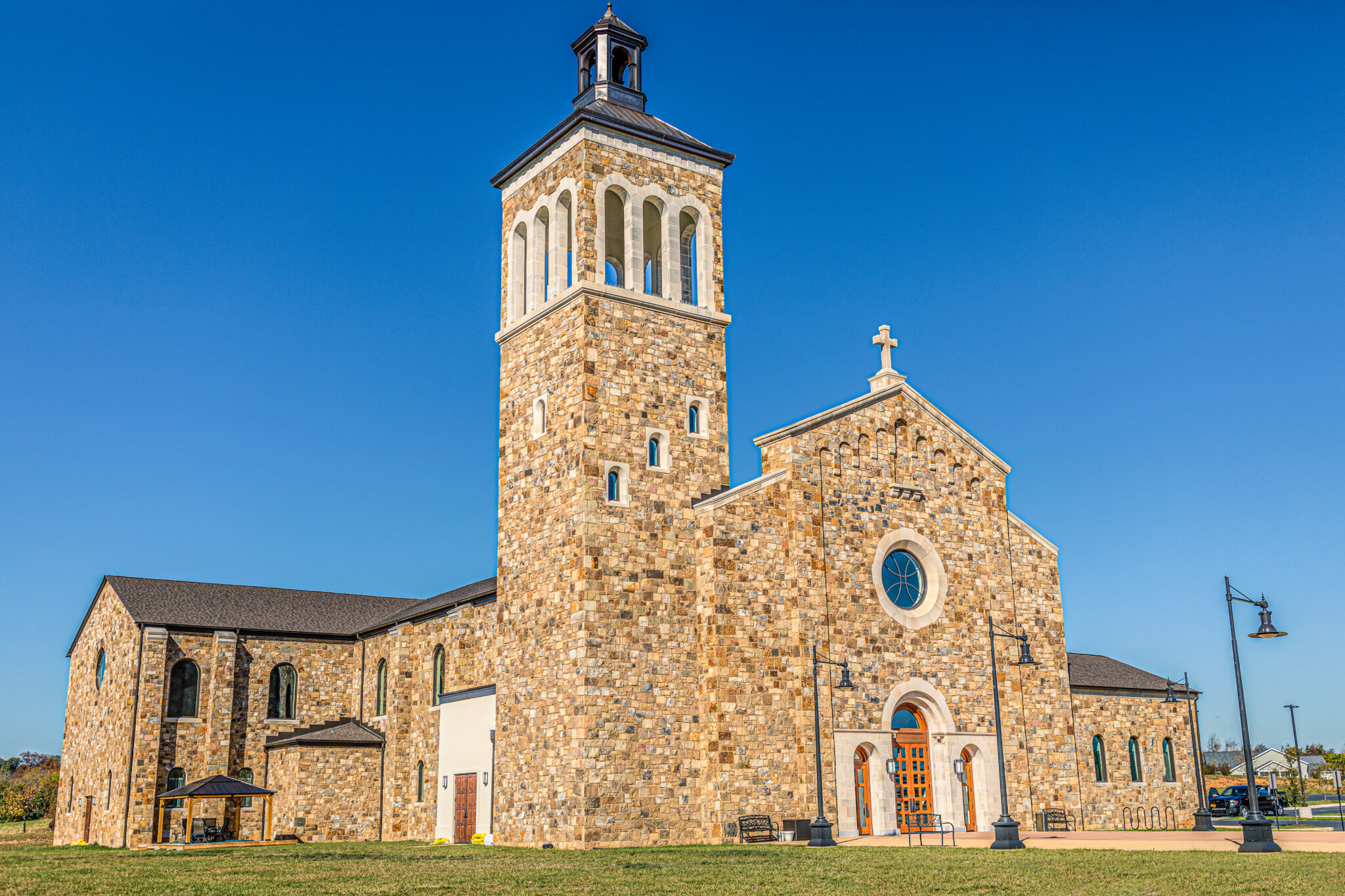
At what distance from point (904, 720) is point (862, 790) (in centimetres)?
255

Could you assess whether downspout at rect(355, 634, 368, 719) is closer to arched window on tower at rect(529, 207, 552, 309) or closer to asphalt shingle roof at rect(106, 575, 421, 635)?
asphalt shingle roof at rect(106, 575, 421, 635)

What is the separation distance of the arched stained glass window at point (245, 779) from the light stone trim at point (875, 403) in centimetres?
2354

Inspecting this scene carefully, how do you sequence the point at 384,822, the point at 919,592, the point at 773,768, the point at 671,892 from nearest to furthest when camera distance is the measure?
the point at 671,892 < the point at 773,768 < the point at 919,592 < the point at 384,822

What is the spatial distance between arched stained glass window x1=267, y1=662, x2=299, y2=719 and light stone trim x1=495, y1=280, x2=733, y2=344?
60.4ft

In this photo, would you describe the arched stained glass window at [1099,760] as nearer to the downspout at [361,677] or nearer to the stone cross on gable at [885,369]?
the stone cross on gable at [885,369]

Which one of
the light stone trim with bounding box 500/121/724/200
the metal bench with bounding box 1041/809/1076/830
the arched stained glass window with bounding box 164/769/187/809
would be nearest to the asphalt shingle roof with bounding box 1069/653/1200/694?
the metal bench with bounding box 1041/809/1076/830

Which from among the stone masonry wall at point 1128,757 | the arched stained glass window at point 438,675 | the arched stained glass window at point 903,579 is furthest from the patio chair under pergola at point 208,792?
the stone masonry wall at point 1128,757

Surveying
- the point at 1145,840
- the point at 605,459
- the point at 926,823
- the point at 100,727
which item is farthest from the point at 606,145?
the point at 100,727

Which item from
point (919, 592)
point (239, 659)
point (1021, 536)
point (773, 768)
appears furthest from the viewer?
point (239, 659)

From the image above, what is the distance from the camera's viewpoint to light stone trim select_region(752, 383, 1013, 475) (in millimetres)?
32156

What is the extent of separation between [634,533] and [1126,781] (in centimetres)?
1989

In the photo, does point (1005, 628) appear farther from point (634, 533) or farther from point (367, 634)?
point (367, 634)

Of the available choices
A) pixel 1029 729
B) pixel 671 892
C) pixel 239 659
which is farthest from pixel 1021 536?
pixel 239 659

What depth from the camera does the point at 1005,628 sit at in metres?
34.8
